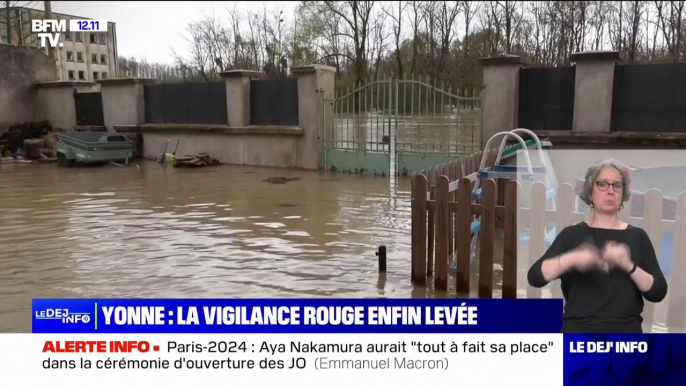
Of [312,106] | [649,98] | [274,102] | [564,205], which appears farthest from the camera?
[274,102]

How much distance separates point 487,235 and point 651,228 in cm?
112

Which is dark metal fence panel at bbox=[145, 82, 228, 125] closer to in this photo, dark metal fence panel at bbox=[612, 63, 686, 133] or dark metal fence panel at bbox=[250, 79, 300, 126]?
dark metal fence panel at bbox=[250, 79, 300, 126]

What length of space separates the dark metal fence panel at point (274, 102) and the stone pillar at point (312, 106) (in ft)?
1.06

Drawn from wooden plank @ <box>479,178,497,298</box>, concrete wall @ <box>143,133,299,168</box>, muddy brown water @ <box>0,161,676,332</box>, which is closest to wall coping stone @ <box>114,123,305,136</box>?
concrete wall @ <box>143,133,299,168</box>

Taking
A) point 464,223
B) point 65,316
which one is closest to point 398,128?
point 464,223

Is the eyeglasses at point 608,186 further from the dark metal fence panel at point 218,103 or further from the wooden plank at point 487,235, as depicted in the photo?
the dark metal fence panel at point 218,103

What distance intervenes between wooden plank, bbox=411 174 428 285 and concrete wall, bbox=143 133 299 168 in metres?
8.91

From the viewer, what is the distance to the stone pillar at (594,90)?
9.62 m

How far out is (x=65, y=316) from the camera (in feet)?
11.0

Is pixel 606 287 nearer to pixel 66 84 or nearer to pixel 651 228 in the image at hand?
pixel 651 228

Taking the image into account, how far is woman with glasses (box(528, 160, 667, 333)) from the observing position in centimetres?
252

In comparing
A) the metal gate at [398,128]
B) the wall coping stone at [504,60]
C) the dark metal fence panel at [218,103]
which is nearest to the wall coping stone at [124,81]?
the dark metal fence panel at [218,103]

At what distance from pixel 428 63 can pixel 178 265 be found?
66.1ft

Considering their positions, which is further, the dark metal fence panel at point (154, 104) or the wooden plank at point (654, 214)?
the dark metal fence panel at point (154, 104)
